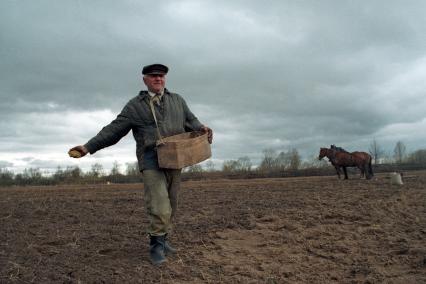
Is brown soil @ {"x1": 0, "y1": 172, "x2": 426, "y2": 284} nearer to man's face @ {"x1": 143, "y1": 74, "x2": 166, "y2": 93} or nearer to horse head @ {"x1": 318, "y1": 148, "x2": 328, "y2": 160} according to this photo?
man's face @ {"x1": 143, "y1": 74, "x2": 166, "y2": 93}

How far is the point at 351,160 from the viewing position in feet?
66.9

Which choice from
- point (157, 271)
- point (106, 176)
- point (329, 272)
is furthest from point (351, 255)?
point (106, 176)

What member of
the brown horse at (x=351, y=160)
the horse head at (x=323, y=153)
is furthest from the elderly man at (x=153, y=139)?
the horse head at (x=323, y=153)

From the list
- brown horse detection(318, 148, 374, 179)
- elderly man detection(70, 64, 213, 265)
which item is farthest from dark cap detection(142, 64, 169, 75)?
brown horse detection(318, 148, 374, 179)

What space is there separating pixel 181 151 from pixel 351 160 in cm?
1692

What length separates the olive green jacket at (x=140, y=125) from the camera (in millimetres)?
5125

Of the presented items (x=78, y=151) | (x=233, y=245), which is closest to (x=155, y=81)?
(x=78, y=151)

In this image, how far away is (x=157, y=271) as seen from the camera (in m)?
4.71

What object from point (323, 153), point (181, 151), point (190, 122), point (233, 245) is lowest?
point (233, 245)

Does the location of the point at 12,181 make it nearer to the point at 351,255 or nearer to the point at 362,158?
the point at 362,158

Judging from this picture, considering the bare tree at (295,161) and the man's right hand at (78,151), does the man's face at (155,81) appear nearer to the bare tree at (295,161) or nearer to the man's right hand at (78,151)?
the man's right hand at (78,151)

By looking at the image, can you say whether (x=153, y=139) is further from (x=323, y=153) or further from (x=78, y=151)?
(x=323, y=153)

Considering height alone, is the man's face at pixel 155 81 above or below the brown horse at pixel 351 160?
above

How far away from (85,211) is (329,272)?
242 inches
